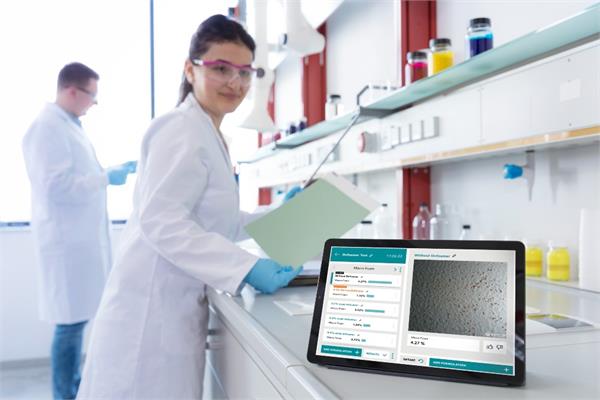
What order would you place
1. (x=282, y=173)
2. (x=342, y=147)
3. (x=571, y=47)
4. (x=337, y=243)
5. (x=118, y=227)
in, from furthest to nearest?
(x=118, y=227) < (x=282, y=173) < (x=342, y=147) < (x=571, y=47) < (x=337, y=243)

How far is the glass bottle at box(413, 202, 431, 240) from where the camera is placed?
1946 mm

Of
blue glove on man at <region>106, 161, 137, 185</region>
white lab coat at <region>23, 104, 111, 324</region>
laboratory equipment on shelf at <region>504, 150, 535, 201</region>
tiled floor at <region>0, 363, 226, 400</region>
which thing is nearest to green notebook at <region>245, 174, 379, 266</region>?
laboratory equipment on shelf at <region>504, 150, 535, 201</region>

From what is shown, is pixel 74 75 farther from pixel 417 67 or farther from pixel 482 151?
pixel 482 151

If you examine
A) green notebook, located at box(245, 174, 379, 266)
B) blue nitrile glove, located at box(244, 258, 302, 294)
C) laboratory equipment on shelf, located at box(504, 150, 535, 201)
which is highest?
laboratory equipment on shelf, located at box(504, 150, 535, 201)

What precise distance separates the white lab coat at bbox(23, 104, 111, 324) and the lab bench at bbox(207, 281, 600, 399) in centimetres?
158

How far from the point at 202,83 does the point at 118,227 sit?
2583mm

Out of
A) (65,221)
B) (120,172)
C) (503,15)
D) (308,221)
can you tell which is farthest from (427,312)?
(120,172)

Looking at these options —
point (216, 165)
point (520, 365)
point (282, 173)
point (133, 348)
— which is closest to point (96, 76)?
point (282, 173)

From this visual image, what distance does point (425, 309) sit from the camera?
659mm

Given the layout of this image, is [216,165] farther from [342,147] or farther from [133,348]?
[342,147]

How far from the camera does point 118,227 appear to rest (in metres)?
3.78

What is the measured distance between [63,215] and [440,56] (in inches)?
79.5

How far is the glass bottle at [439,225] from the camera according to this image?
6.24ft

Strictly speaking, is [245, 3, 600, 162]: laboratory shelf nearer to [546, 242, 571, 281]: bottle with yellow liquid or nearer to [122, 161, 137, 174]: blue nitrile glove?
[546, 242, 571, 281]: bottle with yellow liquid
